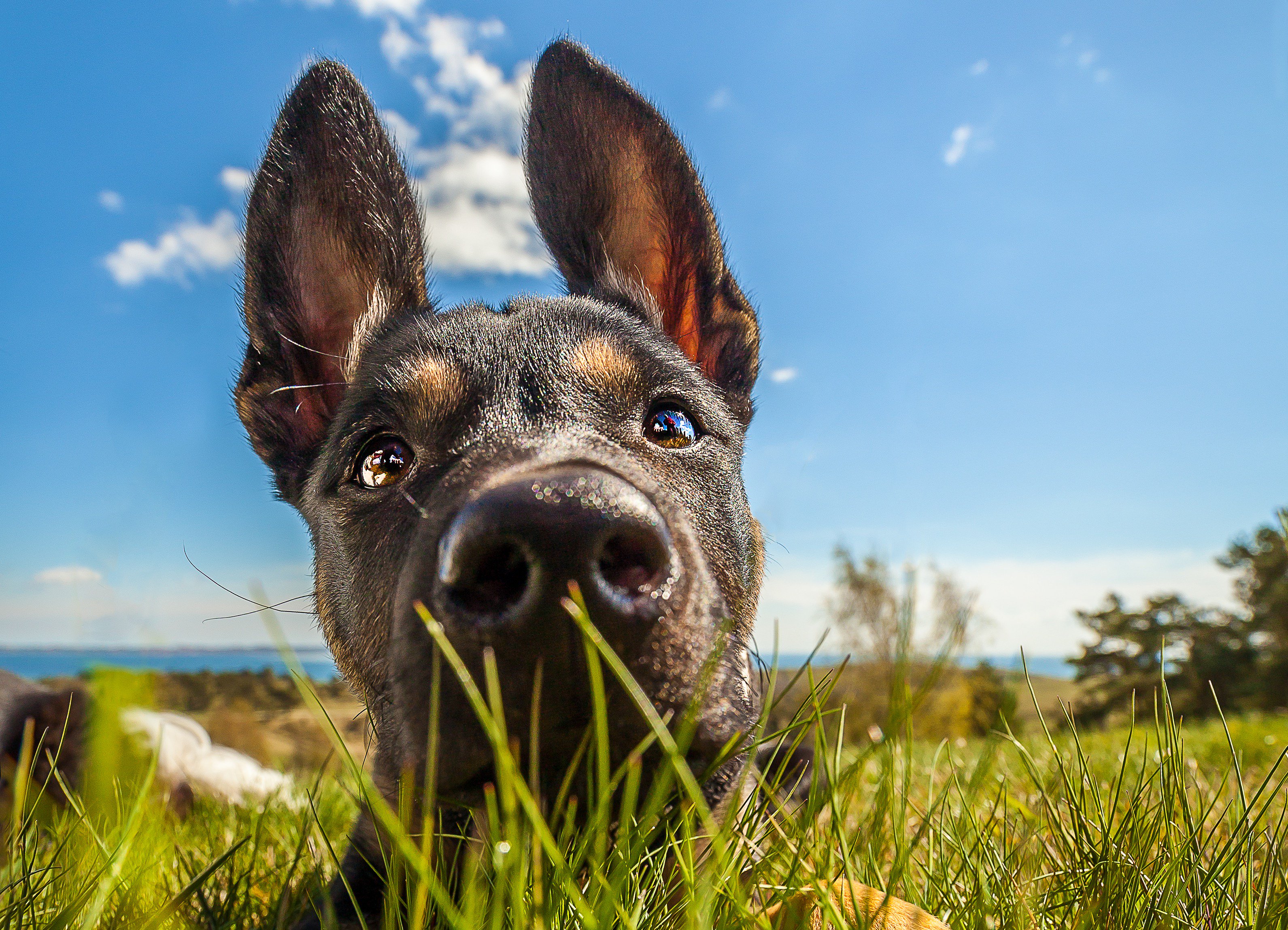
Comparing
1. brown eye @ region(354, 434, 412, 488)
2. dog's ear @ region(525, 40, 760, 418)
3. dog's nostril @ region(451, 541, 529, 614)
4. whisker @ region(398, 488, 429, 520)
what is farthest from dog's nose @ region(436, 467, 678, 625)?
dog's ear @ region(525, 40, 760, 418)

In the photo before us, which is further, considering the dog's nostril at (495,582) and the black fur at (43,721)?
the black fur at (43,721)

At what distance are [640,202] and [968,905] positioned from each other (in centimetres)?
314

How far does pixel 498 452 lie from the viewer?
2061 millimetres

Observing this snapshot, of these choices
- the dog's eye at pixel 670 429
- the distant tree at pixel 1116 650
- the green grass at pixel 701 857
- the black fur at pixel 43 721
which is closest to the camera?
the green grass at pixel 701 857

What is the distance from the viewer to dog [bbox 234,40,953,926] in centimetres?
152

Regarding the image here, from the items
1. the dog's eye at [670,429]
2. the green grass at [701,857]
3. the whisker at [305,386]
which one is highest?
the whisker at [305,386]

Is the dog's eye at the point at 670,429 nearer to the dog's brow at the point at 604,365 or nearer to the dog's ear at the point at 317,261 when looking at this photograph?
the dog's brow at the point at 604,365

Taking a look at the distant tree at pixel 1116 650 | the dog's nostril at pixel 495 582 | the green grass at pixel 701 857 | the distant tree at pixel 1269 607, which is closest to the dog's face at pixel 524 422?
the dog's nostril at pixel 495 582

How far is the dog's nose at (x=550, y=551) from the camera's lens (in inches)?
57.7

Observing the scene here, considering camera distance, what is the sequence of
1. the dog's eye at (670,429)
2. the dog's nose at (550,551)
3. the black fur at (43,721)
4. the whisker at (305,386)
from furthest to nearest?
the black fur at (43,721) < the whisker at (305,386) < the dog's eye at (670,429) < the dog's nose at (550,551)

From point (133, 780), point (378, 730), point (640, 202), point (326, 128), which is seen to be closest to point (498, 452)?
point (378, 730)

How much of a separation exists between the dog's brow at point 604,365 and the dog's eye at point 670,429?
16cm

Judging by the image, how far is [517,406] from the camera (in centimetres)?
244

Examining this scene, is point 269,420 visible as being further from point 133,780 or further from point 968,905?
point 968,905
